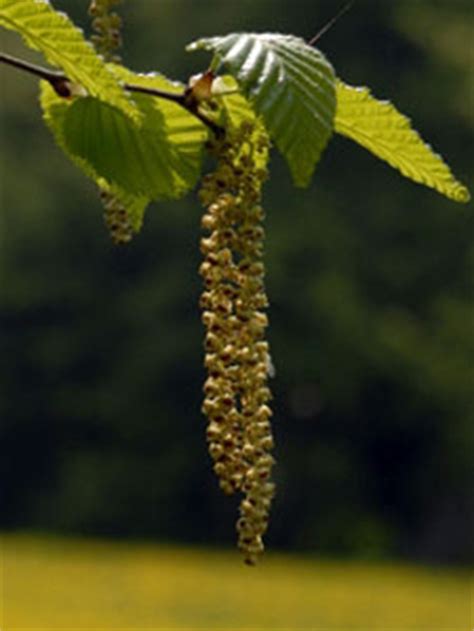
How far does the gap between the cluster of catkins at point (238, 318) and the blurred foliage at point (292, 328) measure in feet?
47.0

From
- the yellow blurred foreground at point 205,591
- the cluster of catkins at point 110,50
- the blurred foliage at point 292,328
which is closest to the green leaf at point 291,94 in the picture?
the cluster of catkins at point 110,50

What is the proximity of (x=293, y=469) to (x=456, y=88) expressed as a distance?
369cm

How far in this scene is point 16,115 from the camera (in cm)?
1625

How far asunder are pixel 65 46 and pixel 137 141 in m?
0.10

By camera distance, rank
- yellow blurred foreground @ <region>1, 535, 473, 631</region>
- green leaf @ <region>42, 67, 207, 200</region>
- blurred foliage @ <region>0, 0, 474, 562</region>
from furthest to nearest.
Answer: blurred foliage @ <region>0, 0, 474, 562</region>
yellow blurred foreground @ <region>1, 535, 473, 631</region>
green leaf @ <region>42, 67, 207, 200</region>

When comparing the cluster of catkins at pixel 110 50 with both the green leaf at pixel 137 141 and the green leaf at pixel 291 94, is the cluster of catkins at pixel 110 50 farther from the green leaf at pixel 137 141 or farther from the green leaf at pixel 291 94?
the green leaf at pixel 291 94

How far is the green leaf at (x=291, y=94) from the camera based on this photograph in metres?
0.71

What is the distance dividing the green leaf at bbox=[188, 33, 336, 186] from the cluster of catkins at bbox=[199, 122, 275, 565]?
7 cm

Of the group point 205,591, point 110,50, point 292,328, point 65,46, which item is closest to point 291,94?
point 65,46

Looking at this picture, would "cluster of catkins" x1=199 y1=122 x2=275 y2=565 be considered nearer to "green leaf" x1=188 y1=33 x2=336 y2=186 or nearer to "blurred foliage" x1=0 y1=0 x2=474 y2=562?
"green leaf" x1=188 y1=33 x2=336 y2=186

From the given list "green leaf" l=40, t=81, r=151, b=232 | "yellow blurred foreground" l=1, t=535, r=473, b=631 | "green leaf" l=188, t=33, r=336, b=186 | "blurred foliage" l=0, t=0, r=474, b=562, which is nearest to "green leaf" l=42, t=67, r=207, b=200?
"green leaf" l=40, t=81, r=151, b=232

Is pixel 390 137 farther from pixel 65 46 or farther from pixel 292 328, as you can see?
pixel 292 328

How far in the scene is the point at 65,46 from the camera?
0.76 metres

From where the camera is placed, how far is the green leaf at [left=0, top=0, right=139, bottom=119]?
29.8 inches
